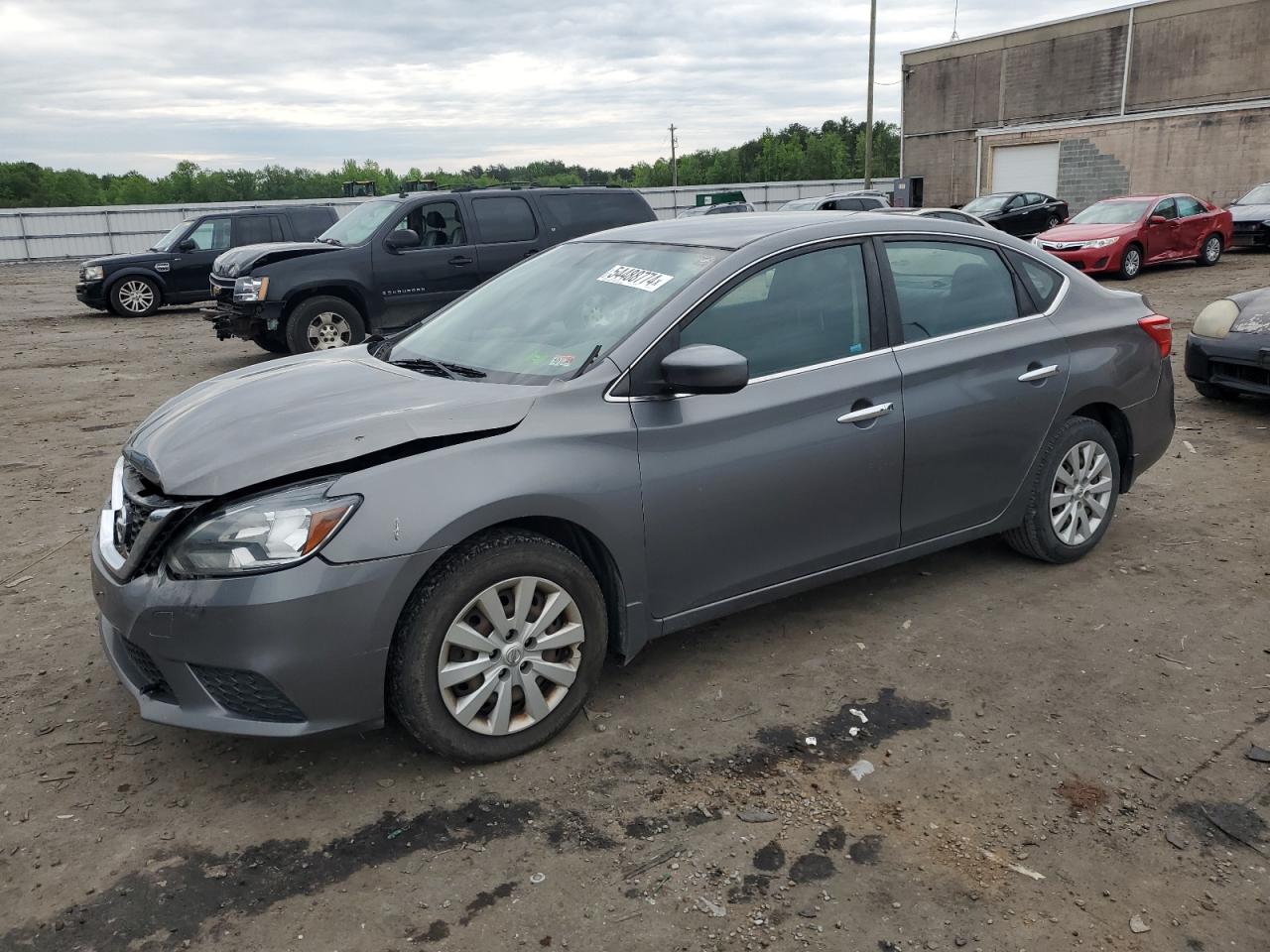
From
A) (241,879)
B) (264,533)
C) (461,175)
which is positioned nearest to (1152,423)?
(264,533)

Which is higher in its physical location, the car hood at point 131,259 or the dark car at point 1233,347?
the car hood at point 131,259

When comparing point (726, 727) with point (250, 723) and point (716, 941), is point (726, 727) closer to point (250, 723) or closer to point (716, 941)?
point (716, 941)

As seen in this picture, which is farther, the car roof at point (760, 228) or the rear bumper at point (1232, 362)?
the rear bumper at point (1232, 362)

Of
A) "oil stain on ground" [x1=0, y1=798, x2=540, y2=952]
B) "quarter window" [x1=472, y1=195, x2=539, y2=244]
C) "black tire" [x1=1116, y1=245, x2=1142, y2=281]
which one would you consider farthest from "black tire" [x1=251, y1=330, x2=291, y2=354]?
"black tire" [x1=1116, y1=245, x2=1142, y2=281]

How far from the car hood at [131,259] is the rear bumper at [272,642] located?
659 inches

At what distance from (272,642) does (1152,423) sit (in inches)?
A: 166

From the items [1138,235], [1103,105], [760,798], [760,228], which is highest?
[1103,105]

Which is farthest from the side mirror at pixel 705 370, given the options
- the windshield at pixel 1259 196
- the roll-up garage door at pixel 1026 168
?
the roll-up garage door at pixel 1026 168

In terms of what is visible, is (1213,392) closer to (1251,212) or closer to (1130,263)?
(1130,263)

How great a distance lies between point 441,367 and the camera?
3928 mm

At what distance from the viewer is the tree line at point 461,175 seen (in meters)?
80.1

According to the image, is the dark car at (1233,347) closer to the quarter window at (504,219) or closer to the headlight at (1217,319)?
the headlight at (1217,319)

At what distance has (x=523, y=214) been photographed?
1182 centimetres

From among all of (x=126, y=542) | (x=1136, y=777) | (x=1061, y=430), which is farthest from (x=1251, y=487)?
(x=126, y=542)
